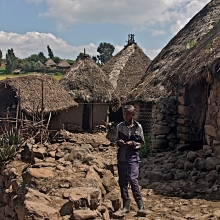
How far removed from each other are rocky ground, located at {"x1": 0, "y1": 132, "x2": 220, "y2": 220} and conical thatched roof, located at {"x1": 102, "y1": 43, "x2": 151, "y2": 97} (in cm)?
1253

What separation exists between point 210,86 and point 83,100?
31.2ft

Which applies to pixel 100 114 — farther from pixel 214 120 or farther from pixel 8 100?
pixel 214 120

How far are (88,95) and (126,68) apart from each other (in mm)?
5032

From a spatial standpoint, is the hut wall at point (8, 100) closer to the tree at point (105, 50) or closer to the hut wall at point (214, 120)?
the hut wall at point (214, 120)

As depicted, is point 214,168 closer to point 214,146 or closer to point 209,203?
point 214,146

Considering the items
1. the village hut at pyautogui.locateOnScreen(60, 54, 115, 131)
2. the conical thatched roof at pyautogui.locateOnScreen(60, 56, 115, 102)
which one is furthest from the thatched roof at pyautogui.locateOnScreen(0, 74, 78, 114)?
the conical thatched roof at pyautogui.locateOnScreen(60, 56, 115, 102)

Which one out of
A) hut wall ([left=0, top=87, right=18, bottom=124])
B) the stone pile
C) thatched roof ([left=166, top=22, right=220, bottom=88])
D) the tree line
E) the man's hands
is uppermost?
the tree line

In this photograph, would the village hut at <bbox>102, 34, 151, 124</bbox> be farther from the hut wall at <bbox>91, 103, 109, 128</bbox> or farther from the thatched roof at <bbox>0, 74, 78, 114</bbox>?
the thatched roof at <bbox>0, 74, 78, 114</bbox>

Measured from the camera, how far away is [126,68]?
822 inches

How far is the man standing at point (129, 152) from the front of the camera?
15.1ft

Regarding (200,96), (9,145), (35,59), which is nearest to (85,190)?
(9,145)

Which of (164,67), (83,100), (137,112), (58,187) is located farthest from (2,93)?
(58,187)

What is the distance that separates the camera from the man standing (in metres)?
4.61

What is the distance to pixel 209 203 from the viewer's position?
5.38 metres
